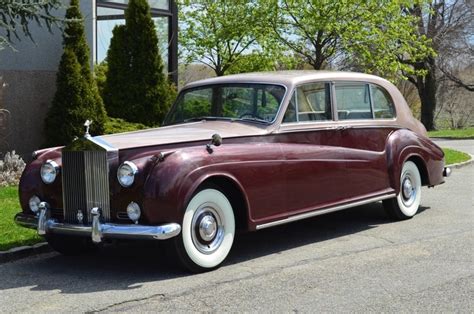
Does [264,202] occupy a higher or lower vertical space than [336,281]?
higher

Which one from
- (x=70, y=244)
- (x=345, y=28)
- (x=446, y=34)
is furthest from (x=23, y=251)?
(x=446, y=34)

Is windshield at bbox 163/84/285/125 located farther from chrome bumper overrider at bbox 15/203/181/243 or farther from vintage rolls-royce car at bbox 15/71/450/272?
chrome bumper overrider at bbox 15/203/181/243

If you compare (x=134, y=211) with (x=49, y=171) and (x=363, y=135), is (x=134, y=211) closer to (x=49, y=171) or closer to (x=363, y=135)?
(x=49, y=171)

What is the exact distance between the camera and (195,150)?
18.9ft

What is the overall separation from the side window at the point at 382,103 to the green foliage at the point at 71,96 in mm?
5480

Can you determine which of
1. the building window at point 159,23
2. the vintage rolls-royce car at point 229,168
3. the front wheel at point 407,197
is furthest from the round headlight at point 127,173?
the building window at point 159,23

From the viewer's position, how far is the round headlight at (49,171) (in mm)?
6008

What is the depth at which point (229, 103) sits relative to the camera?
714 centimetres

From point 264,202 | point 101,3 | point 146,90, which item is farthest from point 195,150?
point 101,3

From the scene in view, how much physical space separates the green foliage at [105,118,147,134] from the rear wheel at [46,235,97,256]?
17.6 ft

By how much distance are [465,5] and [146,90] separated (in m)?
23.5

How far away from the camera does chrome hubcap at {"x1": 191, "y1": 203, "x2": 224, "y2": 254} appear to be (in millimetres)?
5734

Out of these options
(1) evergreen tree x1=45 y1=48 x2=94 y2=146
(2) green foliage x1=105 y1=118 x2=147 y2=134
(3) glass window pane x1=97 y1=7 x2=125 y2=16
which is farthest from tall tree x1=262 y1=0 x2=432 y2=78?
(1) evergreen tree x1=45 y1=48 x2=94 y2=146

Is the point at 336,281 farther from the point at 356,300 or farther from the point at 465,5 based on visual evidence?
the point at 465,5
